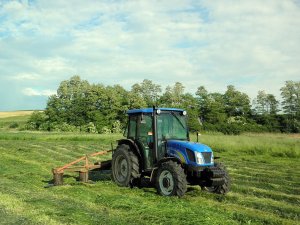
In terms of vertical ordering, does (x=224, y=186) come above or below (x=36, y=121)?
below

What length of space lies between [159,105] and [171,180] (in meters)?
52.0

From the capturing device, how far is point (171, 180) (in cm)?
Answer: 882

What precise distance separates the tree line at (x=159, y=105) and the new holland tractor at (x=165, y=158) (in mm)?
44725

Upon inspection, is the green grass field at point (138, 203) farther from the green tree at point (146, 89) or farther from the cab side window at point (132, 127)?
the green tree at point (146, 89)

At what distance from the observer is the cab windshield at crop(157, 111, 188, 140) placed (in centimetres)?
958

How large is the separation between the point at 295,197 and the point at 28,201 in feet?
19.5

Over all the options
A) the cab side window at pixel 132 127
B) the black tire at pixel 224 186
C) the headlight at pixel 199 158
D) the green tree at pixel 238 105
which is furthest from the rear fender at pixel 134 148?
the green tree at pixel 238 105

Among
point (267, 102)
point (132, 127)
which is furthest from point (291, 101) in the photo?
point (132, 127)

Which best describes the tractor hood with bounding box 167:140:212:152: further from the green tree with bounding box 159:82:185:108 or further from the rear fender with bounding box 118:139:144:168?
the green tree with bounding box 159:82:185:108

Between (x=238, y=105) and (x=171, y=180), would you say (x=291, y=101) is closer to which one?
(x=238, y=105)

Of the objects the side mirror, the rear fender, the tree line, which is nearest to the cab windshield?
the side mirror

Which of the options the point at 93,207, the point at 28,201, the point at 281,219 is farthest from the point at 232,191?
the point at 28,201

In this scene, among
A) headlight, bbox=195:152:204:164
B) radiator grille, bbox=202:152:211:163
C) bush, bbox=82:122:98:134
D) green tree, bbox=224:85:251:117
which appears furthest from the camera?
green tree, bbox=224:85:251:117

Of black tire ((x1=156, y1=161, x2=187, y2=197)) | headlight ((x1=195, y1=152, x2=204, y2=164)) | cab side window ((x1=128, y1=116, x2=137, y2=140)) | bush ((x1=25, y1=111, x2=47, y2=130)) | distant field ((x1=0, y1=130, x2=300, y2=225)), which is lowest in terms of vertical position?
distant field ((x1=0, y1=130, x2=300, y2=225))
